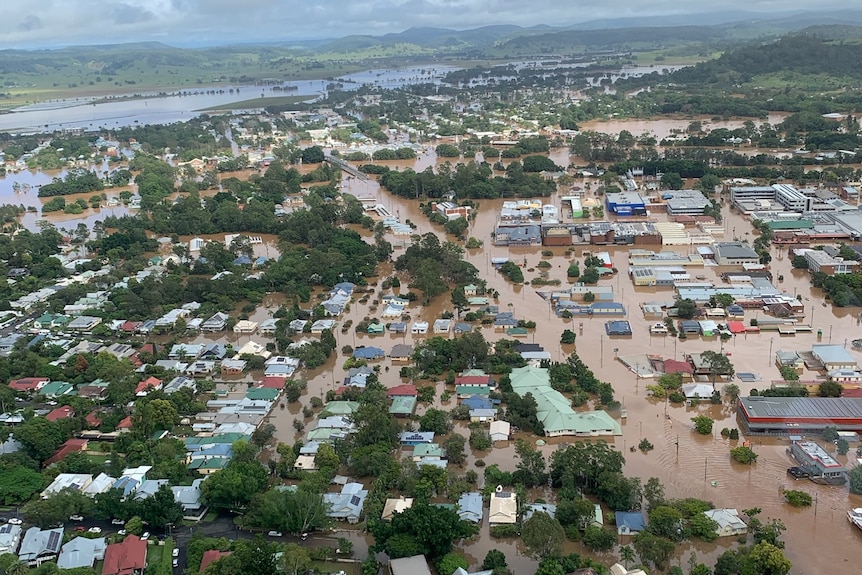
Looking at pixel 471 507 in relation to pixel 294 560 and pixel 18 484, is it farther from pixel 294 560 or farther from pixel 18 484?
pixel 18 484

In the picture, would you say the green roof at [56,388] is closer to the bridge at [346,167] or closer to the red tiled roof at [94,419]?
the red tiled roof at [94,419]

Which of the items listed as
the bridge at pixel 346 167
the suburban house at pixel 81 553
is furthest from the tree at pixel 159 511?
the bridge at pixel 346 167

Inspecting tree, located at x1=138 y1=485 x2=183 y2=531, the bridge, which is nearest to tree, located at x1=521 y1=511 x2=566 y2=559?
tree, located at x1=138 y1=485 x2=183 y2=531

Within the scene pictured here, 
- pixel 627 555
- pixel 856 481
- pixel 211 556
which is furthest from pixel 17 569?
pixel 856 481

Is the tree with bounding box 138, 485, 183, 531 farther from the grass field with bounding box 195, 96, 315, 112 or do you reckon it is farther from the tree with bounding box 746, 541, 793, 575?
the grass field with bounding box 195, 96, 315, 112

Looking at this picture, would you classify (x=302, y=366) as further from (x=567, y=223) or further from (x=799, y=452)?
(x=567, y=223)
